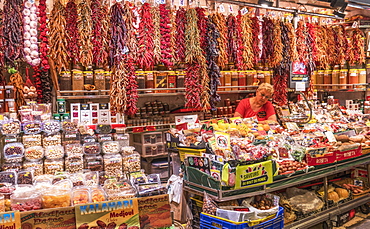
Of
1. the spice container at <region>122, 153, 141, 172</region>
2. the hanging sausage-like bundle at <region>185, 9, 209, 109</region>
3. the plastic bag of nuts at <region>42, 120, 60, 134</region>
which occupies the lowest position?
the spice container at <region>122, 153, 141, 172</region>

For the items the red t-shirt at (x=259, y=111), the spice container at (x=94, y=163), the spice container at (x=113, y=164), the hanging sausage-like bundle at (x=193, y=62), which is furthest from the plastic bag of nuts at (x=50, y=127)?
the red t-shirt at (x=259, y=111)

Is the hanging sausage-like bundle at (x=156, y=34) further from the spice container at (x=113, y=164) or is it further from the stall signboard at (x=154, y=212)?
the stall signboard at (x=154, y=212)

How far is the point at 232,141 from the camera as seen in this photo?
3.58 m

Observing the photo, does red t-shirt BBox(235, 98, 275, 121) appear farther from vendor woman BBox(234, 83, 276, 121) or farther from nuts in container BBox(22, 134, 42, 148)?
nuts in container BBox(22, 134, 42, 148)

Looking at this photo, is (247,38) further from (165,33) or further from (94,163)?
(94,163)

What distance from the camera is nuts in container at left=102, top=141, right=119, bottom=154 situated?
4.34 m

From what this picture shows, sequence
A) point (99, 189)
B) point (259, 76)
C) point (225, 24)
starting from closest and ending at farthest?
point (99, 189), point (225, 24), point (259, 76)

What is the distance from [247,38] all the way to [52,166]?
3.83 metres

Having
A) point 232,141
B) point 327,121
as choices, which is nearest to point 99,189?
point 232,141

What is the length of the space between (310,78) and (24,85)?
5.44 m

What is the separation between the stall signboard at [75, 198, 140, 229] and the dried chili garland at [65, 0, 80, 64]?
298 cm

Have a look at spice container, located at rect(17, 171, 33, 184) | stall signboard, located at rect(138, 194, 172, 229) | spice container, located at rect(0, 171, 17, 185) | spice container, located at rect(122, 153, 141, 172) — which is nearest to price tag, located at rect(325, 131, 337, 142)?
spice container, located at rect(122, 153, 141, 172)

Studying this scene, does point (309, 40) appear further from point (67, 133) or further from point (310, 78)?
point (67, 133)

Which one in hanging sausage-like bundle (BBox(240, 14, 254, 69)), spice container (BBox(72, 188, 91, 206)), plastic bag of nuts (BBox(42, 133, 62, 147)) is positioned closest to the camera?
spice container (BBox(72, 188, 91, 206))
